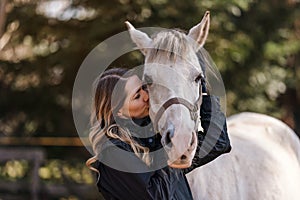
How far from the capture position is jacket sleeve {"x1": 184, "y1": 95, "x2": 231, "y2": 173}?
334 centimetres

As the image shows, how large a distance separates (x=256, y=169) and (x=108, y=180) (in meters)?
1.39

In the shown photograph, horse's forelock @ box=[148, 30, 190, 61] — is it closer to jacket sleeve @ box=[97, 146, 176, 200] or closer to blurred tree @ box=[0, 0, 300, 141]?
jacket sleeve @ box=[97, 146, 176, 200]

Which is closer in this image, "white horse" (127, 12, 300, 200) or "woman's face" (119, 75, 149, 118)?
"white horse" (127, 12, 300, 200)

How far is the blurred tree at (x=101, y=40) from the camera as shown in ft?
26.3

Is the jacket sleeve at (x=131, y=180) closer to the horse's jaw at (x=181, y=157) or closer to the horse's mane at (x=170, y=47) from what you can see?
the horse's jaw at (x=181, y=157)

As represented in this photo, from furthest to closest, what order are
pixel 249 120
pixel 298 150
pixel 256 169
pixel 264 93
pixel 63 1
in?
pixel 264 93, pixel 63 1, pixel 249 120, pixel 298 150, pixel 256 169

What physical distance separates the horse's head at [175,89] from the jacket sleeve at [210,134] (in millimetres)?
146

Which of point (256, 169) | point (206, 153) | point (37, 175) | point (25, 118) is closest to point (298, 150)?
point (256, 169)

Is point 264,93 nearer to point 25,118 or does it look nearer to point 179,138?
point 25,118

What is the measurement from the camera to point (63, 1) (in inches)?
332

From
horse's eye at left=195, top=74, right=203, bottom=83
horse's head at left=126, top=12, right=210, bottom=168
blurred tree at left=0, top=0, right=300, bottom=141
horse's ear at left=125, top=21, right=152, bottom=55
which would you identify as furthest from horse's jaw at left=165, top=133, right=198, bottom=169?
blurred tree at left=0, top=0, right=300, bottom=141

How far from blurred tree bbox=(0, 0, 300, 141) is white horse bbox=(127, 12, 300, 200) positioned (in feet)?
9.32

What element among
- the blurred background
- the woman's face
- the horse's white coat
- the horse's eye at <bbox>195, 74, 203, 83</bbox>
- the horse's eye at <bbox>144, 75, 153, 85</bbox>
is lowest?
the blurred background

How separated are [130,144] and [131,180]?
0.55ft
